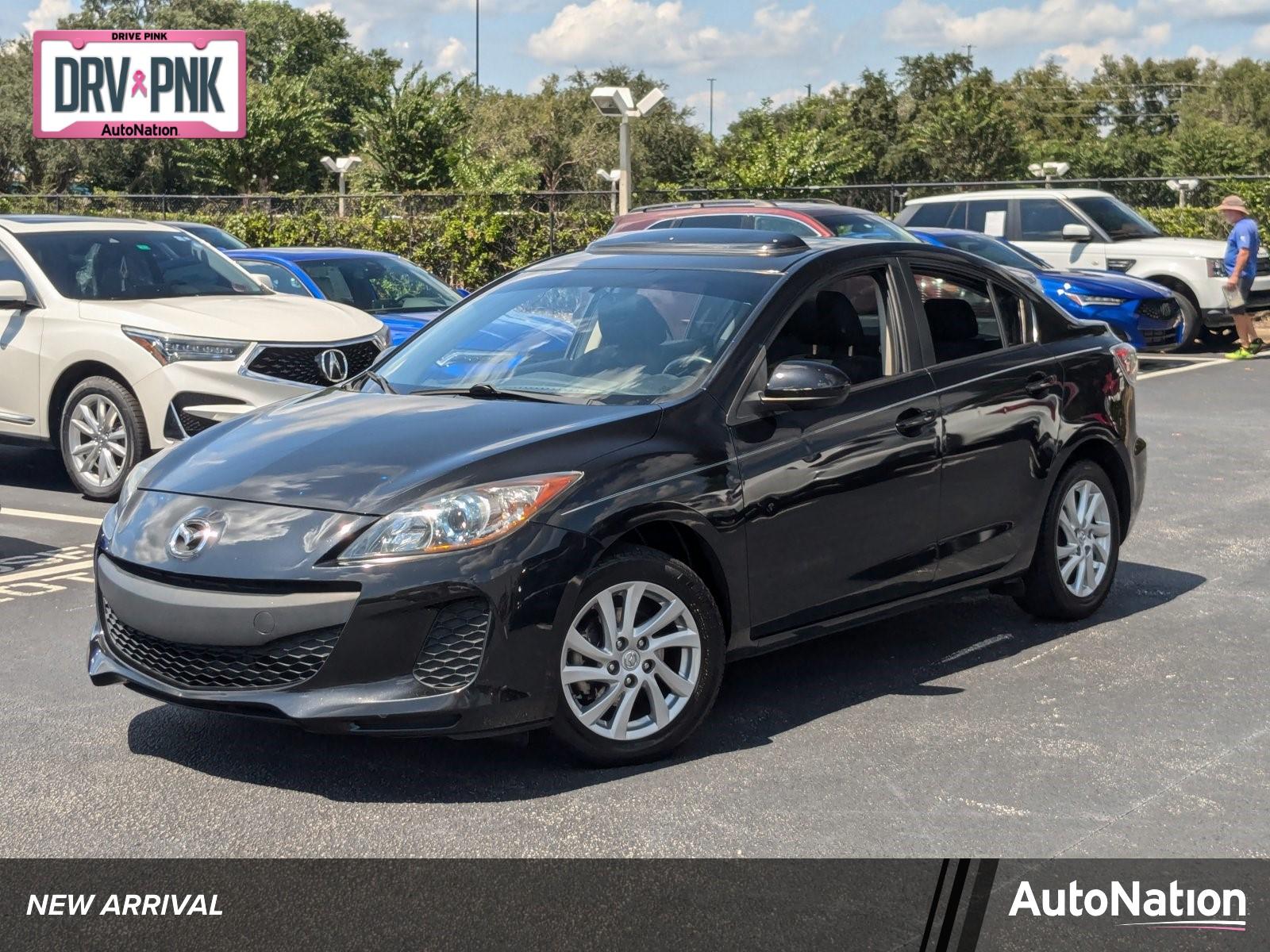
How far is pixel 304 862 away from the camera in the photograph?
4.26 m

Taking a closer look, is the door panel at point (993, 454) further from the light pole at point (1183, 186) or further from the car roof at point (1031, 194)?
the light pole at point (1183, 186)

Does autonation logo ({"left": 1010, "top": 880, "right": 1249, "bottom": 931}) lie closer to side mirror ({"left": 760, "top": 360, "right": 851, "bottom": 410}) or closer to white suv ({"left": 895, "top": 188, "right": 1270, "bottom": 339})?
side mirror ({"left": 760, "top": 360, "right": 851, "bottom": 410})

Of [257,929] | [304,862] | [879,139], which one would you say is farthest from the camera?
[879,139]

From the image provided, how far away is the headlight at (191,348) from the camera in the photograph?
10.1 meters

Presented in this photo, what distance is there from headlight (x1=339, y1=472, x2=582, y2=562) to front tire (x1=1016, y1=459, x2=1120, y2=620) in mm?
2599

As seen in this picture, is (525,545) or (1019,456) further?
(1019,456)

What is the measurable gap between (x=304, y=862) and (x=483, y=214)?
66.8 ft

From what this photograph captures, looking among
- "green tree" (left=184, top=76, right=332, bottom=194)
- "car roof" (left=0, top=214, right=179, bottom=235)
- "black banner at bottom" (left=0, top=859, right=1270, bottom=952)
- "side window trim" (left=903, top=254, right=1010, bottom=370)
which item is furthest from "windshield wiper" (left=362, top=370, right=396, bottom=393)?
"green tree" (left=184, top=76, right=332, bottom=194)

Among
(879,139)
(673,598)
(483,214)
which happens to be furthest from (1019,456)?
(879,139)

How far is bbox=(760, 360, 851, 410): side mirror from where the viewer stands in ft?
17.9

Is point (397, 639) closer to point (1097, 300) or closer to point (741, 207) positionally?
point (741, 207)

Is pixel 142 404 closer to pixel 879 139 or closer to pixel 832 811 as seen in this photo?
pixel 832 811

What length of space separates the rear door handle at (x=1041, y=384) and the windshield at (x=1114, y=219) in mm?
14643

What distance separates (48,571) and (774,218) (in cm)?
1004
